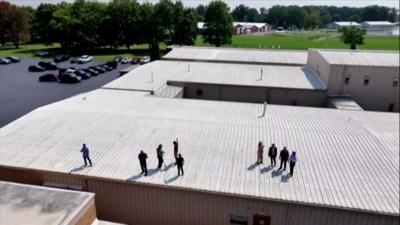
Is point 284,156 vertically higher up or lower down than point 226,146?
higher up

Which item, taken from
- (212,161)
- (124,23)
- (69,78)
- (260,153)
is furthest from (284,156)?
(124,23)

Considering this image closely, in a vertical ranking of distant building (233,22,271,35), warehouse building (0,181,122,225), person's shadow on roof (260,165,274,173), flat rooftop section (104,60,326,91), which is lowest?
person's shadow on roof (260,165,274,173)

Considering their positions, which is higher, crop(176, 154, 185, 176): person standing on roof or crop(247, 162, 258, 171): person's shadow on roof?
crop(176, 154, 185, 176): person standing on roof

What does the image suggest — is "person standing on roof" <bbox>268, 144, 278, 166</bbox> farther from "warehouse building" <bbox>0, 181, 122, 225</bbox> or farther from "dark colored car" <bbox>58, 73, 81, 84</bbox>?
"dark colored car" <bbox>58, 73, 81, 84</bbox>

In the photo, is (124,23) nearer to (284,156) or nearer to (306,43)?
(306,43)

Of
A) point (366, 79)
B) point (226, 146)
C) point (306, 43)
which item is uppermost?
point (366, 79)

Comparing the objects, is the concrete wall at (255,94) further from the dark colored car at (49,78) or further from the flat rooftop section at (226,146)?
the dark colored car at (49,78)

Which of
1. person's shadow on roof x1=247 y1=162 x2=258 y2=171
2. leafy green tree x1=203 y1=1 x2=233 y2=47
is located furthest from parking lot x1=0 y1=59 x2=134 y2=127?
leafy green tree x1=203 y1=1 x2=233 y2=47
